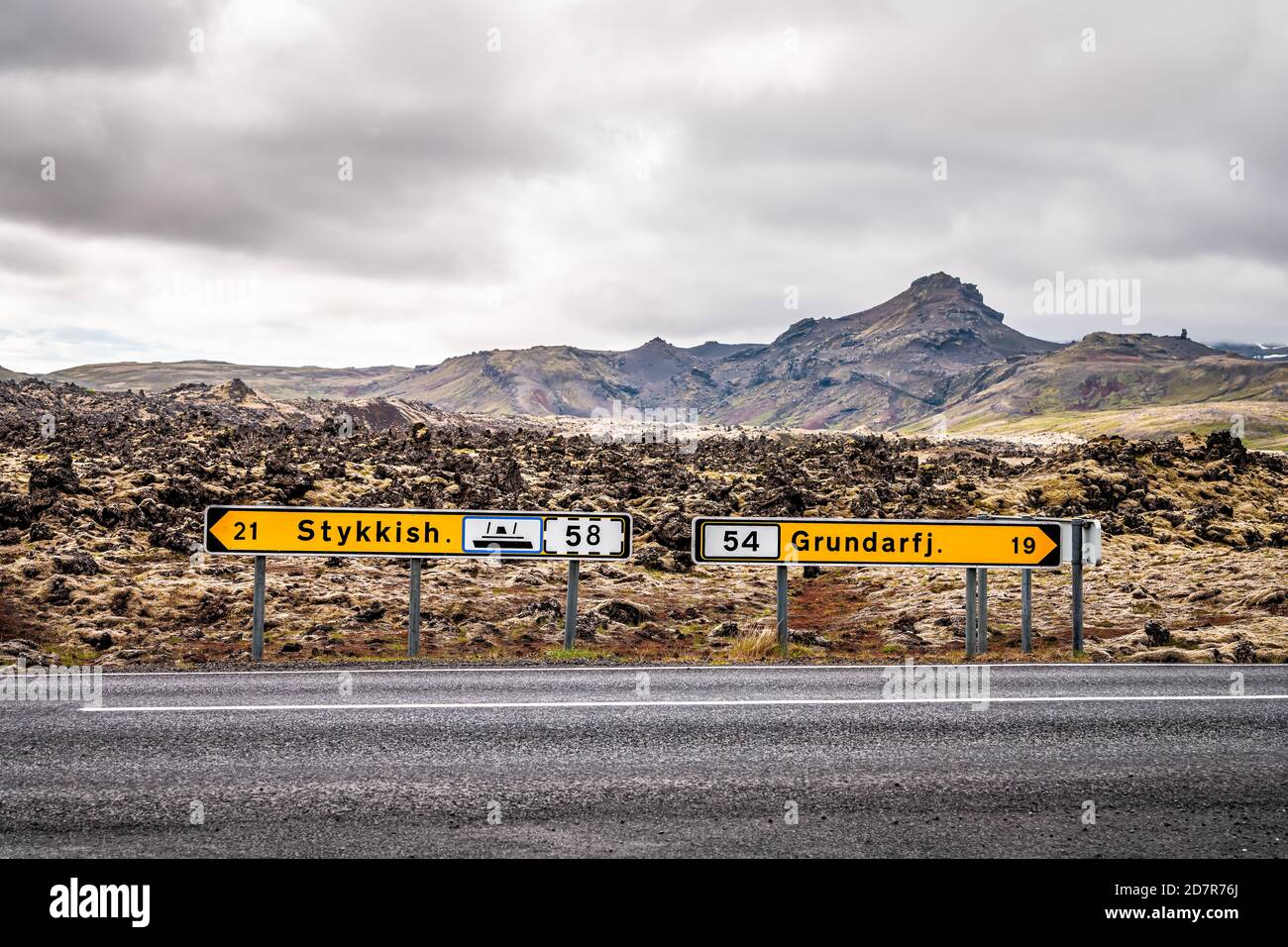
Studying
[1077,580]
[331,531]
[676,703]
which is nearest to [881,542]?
[1077,580]

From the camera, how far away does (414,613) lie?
13.7 metres

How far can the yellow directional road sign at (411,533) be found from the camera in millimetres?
13242

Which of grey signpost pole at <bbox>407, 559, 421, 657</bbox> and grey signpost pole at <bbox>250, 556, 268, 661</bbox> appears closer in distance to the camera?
grey signpost pole at <bbox>250, 556, 268, 661</bbox>

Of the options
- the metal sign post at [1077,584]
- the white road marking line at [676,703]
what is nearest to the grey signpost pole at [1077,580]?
the metal sign post at [1077,584]

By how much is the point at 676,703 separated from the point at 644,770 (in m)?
2.41

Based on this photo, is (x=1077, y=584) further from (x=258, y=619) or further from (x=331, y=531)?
(x=258, y=619)

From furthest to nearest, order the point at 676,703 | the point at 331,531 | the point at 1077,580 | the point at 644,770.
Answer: the point at 1077,580 → the point at 331,531 → the point at 676,703 → the point at 644,770

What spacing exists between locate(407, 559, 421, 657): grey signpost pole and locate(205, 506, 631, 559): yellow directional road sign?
0.86 feet

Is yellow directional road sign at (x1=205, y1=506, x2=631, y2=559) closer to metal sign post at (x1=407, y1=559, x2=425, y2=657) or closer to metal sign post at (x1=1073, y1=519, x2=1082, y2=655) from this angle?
metal sign post at (x1=407, y1=559, x2=425, y2=657)

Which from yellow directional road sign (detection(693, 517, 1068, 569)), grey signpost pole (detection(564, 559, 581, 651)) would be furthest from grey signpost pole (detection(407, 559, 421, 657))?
yellow directional road sign (detection(693, 517, 1068, 569))

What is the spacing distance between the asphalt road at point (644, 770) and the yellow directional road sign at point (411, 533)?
10.2 feet

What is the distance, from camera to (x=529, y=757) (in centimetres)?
735

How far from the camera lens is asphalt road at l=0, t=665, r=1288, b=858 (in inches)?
223
